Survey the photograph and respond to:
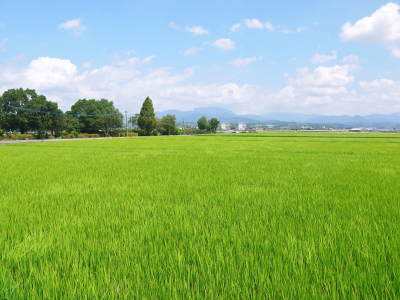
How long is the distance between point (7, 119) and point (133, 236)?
8074cm

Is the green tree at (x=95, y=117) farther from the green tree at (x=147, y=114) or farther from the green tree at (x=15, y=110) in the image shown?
the green tree at (x=15, y=110)

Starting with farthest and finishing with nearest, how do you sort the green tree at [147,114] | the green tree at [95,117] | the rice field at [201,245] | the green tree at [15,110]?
the green tree at [95,117]
the green tree at [147,114]
the green tree at [15,110]
the rice field at [201,245]

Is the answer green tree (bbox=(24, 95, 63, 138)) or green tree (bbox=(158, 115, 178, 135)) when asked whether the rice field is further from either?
green tree (bbox=(158, 115, 178, 135))

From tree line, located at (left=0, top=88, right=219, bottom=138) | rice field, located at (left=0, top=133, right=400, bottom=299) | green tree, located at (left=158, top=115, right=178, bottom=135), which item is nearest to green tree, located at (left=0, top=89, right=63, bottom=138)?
tree line, located at (left=0, top=88, right=219, bottom=138)

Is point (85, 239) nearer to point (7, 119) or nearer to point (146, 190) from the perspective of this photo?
point (146, 190)

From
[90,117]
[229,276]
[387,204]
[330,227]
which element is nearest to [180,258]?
[229,276]

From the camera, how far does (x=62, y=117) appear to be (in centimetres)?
7281

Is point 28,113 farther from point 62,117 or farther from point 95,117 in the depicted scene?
point 95,117

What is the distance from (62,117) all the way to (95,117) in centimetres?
1892

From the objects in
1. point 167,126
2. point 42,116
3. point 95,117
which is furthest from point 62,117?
point 167,126

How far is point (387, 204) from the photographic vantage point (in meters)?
4.54

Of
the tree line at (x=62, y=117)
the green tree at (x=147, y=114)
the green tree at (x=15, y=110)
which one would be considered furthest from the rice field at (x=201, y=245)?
the green tree at (x=147, y=114)

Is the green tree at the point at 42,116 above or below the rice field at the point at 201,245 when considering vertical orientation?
above

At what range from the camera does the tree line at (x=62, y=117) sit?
66.8 m
